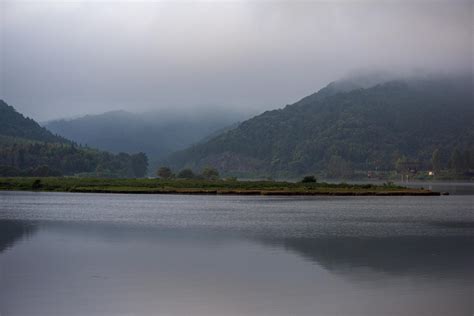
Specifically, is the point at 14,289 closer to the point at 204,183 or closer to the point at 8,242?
the point at 8,242

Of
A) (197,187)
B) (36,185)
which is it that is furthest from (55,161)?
(197,187)

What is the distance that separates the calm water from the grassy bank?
64.3 metres

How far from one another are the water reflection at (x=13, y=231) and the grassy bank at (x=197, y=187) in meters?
66.4

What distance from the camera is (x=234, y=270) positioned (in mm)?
23062

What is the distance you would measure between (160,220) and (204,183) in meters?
72.9

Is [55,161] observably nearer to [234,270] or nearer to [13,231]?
[13,231]

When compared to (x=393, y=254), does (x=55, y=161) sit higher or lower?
higher

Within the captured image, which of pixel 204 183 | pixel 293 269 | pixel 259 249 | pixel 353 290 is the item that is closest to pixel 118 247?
pixel 259 249

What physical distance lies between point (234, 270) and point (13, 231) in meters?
18.9

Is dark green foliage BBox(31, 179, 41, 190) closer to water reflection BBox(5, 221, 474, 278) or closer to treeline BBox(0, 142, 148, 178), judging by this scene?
treeline BBox(0, 142, 148, 178)

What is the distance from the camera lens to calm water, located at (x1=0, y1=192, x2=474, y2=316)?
16.9 m

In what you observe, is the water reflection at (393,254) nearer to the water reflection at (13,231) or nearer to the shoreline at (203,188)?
the water reflection at (13,231)

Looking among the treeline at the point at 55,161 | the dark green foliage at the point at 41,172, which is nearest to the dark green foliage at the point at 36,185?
the dark green foliage at the point at 41,172

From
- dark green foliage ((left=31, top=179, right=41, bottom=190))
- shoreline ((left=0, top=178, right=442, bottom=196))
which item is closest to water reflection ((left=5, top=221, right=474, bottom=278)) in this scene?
shoreline ((left=0, top=178, right=442, bottom=196))
